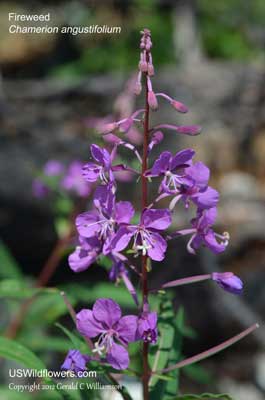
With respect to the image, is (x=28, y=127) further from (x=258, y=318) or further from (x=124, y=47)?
(x=124, y=47)

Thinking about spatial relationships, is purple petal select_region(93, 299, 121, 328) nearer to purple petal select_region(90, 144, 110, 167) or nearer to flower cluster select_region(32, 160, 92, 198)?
purple petal select_region(90, 144, 110, 167)

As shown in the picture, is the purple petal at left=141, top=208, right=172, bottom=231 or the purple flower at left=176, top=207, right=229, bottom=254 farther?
the purple flower at left=176, top=207, right=229, bottom=254

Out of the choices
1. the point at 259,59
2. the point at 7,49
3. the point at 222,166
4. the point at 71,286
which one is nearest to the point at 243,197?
the point at 222,166

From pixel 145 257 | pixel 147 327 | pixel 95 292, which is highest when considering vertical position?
pixel 145 257

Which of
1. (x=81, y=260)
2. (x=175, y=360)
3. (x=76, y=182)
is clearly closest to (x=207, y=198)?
(x=81, y=260)

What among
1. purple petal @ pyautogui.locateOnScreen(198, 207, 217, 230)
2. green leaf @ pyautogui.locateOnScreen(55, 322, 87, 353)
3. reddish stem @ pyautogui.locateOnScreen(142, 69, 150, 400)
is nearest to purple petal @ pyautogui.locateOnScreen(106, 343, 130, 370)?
reddish stem @ pyautogui.locateOnScreen(142, 69, 150, 400)

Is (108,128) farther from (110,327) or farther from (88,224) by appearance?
(110,327)

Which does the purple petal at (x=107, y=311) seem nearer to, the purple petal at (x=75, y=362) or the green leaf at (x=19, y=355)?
the purple petal at (x=75, y=362)
